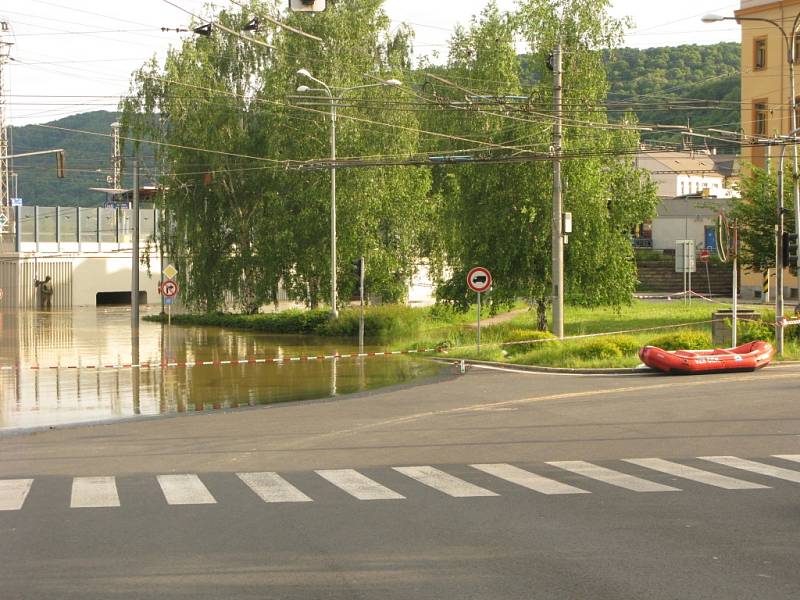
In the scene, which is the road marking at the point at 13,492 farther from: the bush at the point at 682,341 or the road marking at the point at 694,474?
the bush at the point at 682,341

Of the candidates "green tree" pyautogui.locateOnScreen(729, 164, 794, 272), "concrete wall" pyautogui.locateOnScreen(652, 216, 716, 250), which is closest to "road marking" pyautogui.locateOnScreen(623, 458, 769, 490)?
"green tree" pyautogui.locateOnScreen(729, 164, 794, 272)

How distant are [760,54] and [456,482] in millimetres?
56647

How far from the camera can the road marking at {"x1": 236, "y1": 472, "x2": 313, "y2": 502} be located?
39.9 feet

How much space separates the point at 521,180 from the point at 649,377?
13.4 metres

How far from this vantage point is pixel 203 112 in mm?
54281

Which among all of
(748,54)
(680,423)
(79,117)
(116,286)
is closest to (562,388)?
(680,423)

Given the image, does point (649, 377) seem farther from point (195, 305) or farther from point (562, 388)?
point (195, 305)

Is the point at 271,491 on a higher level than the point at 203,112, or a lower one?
lower

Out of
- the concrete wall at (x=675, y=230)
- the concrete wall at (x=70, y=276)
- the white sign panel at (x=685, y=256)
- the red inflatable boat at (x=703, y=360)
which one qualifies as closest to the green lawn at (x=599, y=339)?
the red inflatable boat at (x=703, y=360)

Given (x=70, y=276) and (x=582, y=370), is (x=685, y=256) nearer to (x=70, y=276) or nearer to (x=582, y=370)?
(x=582, y=370)

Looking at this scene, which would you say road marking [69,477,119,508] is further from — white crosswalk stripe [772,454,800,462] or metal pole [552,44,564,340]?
metal pole [552,44,564,340]

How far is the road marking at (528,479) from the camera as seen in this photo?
12.6 m

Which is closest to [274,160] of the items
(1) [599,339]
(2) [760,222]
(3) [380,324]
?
(3) [380,324]

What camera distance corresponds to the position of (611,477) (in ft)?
44.4
